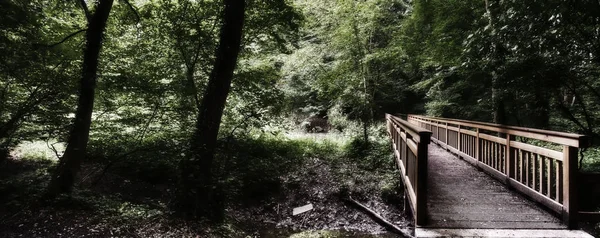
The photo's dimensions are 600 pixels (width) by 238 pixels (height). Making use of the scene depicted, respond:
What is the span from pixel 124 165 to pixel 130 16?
4069mm

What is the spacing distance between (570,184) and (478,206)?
1.24 m

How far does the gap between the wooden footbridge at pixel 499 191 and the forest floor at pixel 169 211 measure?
1800 millimetres

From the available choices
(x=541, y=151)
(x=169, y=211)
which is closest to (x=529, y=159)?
(x=541, y=151)

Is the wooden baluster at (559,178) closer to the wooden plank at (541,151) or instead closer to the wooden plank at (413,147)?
the wooden plank at (541,151)

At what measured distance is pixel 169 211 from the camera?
19.7 ft

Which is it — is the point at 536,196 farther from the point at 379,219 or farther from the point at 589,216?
the point at 379,219

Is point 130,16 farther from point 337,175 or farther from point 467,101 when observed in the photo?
point 467,101

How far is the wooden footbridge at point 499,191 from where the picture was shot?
4.00 metres

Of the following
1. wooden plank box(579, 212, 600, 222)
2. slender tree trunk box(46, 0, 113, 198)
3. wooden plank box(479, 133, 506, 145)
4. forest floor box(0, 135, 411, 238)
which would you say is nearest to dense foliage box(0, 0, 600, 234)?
slender tree trunk box(46, 0, 113, 198)

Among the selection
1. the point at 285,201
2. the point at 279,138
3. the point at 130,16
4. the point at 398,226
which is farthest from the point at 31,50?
the point at 279,138

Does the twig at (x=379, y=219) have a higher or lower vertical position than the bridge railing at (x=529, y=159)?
lower

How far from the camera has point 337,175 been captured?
34.2 ft

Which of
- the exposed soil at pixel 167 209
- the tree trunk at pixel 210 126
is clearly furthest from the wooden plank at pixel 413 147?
the tree trunk at pixel 210 126

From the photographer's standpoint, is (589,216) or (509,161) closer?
(589,216)
